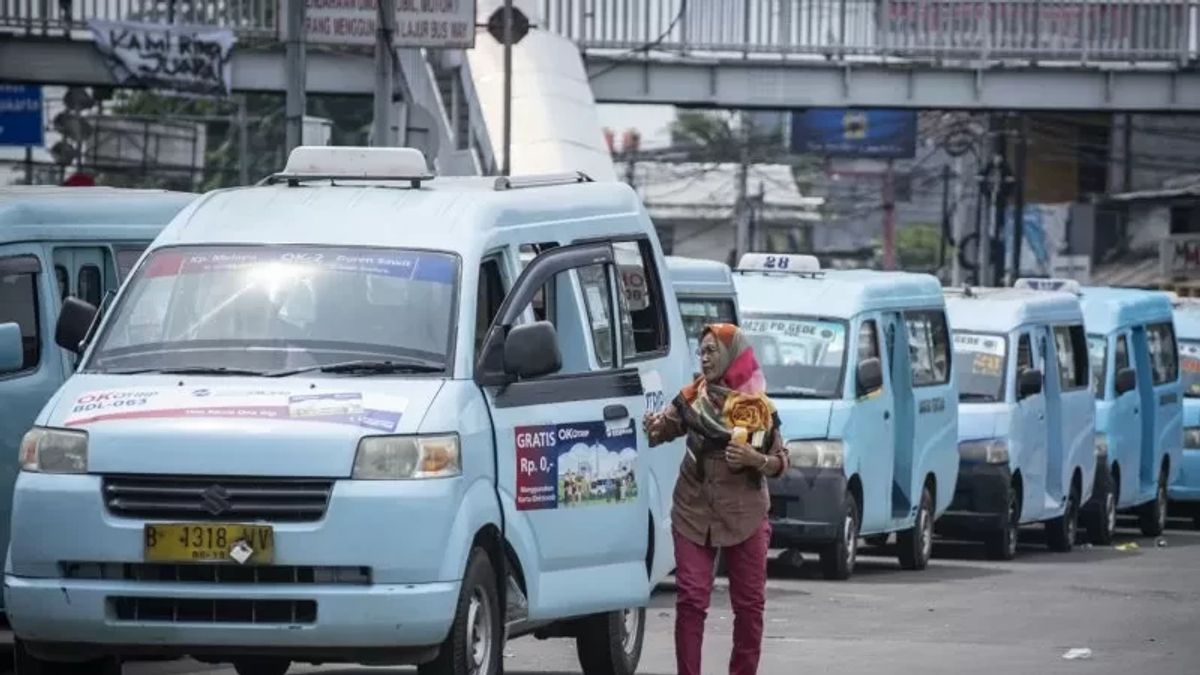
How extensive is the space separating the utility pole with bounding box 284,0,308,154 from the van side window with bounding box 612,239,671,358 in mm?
8926

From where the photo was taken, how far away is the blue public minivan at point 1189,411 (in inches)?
1171

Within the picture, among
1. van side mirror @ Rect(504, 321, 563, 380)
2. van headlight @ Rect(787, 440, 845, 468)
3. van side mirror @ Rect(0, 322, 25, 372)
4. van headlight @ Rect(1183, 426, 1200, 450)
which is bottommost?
van headlight @ Rect(1183, 426, 1200, 450)

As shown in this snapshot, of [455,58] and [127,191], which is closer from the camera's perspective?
[127,191]

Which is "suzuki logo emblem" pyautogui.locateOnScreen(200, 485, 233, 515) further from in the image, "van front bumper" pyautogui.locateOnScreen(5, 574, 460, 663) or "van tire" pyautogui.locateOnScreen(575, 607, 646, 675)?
"van tire" pyautogui.locateOnScreen(575, 607, 646, 675)

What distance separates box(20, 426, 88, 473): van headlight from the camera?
9.70 metres

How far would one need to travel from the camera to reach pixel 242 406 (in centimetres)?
971

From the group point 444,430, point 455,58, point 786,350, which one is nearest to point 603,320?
point 444,430

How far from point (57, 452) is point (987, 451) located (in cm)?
1426

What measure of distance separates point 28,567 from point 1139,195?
50053 mm

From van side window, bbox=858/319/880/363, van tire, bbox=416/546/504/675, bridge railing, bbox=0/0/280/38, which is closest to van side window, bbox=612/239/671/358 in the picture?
van tire, bbox=416/546/504/675

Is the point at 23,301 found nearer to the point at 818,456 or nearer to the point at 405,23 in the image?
the point at 818,456

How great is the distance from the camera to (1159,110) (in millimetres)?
41719

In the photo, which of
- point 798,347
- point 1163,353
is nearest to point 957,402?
point 798,347

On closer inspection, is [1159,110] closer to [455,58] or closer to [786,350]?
[455,58]
